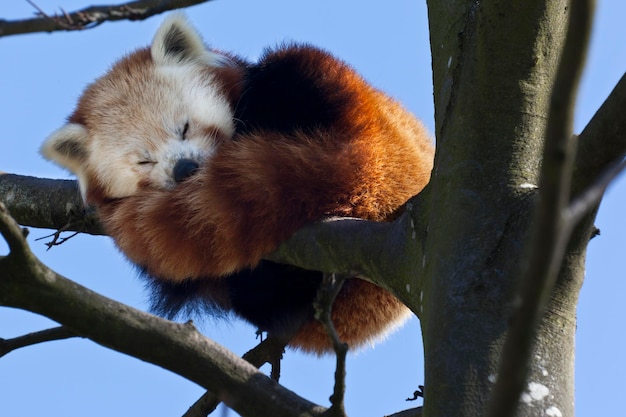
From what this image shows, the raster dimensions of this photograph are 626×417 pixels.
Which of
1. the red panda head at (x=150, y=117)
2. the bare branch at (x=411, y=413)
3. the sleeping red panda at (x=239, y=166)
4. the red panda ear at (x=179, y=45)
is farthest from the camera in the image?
the red panda ear at (x=179, y=45)

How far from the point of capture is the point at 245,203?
2893 millimetres

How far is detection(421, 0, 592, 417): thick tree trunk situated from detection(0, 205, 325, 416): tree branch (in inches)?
15.7

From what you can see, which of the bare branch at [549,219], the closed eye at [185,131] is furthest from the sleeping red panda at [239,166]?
the bare branch at [549,219]

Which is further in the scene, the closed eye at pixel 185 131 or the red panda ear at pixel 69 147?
the red panda ear at pixel 69 147

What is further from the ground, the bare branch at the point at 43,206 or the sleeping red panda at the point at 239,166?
the sleeping red panda at the point at 239,166

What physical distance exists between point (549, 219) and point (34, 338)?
1.78 meters

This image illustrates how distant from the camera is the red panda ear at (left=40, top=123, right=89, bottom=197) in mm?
4285

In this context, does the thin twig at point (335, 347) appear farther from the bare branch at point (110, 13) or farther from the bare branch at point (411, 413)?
the bare branch at point (110, 13)

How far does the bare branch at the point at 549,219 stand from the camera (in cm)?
100

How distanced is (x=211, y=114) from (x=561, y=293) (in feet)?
8.04

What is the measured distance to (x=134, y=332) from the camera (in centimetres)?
196

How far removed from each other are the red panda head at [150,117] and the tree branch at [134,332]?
185 cm

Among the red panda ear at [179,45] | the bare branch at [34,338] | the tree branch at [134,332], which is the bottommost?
the bare branch at [34,338]

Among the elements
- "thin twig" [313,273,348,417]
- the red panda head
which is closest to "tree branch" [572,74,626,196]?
"thin twig" [313,273,348,417]
